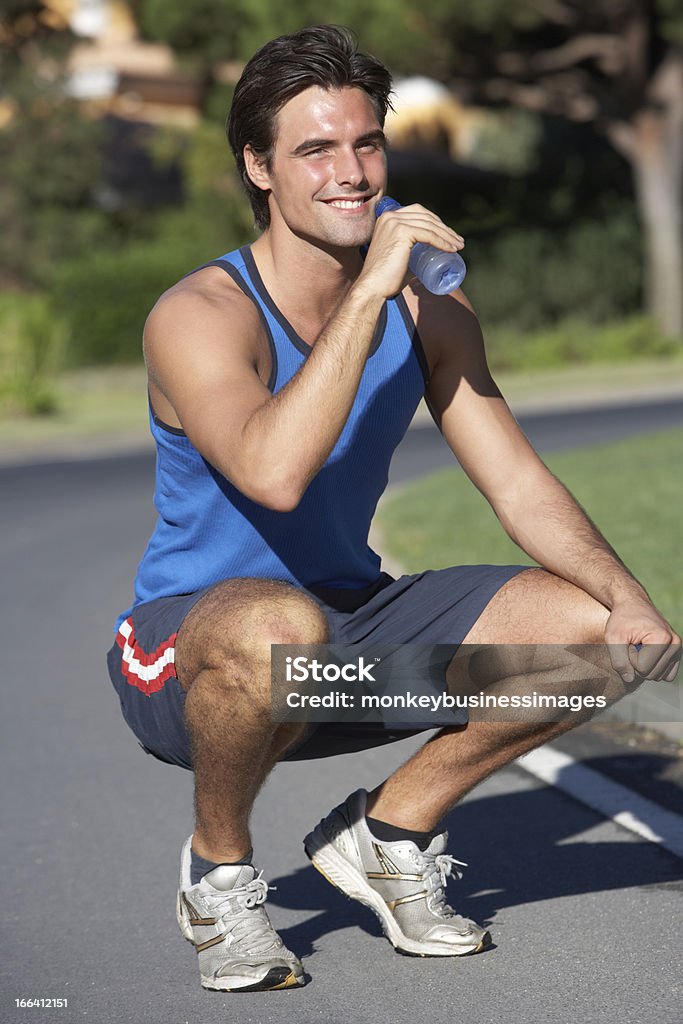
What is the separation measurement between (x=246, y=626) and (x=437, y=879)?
0.87 metres

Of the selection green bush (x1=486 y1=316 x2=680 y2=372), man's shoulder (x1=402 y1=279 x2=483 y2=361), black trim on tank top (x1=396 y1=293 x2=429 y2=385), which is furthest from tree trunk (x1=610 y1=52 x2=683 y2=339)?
black trim on tank top (x1=396 y1=293 x2=429 y2=385)

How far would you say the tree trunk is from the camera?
90.3 ft

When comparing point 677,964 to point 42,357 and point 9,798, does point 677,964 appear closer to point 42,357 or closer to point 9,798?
point 9,798

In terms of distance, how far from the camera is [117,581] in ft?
33.7

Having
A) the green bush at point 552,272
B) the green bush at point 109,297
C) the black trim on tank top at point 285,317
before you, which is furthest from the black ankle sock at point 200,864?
the green bush at point 552,272

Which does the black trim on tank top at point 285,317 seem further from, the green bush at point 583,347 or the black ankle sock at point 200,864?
the green bush at point 583,347

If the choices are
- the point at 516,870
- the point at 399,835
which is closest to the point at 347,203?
the point at 399,835

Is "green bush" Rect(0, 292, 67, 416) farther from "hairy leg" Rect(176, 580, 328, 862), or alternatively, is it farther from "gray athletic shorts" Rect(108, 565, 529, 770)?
"hairy leg" Rect(176, 580, 328, 862)

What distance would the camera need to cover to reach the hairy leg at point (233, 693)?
3604 mm

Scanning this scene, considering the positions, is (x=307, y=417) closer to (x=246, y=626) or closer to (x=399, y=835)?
(x=246, y=626)

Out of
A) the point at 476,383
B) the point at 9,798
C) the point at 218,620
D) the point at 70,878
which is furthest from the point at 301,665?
the point at 9,798

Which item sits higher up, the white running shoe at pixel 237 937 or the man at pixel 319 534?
the man at pixel 319 534

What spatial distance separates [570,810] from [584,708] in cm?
→ 144

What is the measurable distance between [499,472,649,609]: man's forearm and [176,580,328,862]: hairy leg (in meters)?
0.61
